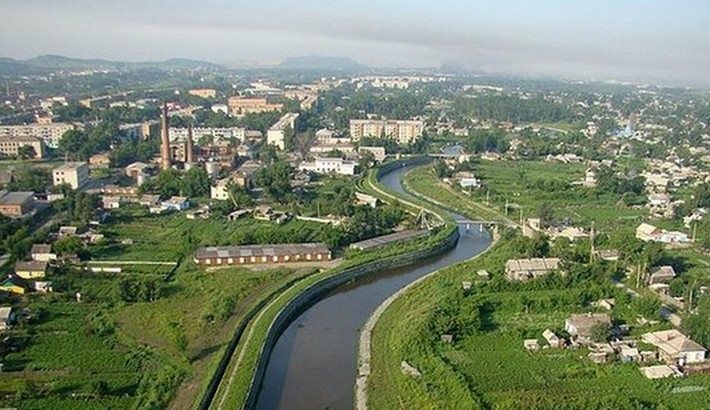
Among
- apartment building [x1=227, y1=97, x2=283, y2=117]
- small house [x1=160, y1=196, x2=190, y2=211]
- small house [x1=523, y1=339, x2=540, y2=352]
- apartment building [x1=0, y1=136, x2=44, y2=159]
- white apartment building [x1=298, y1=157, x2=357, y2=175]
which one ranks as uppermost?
apartment building [x1=227, y1=97, x2=283, y2=117]

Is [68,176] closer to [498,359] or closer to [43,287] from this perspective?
[43,287]

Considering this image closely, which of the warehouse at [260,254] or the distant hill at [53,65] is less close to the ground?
the distant hill at [53,65]

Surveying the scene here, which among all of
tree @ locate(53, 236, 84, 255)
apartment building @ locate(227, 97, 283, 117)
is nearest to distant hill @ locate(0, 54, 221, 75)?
apartment building @ locate(227, 97, 283, 117)

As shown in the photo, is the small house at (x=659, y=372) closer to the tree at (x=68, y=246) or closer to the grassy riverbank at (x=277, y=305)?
the grassy riverbank at (x=277, y=305)

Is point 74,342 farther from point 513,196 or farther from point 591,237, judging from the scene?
point 513,196

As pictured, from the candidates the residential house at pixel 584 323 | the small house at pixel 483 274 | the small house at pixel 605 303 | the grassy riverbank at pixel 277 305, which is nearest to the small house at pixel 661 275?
the small house at pixel 605 303

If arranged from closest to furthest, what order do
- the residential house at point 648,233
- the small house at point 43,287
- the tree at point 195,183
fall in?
the small house at point 43,287
the residential house at point 648,233
the tree at point 195,183

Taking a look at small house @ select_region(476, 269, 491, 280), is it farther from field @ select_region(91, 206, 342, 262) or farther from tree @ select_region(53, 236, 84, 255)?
tree @ select_region(53, 236, 84, 255)
